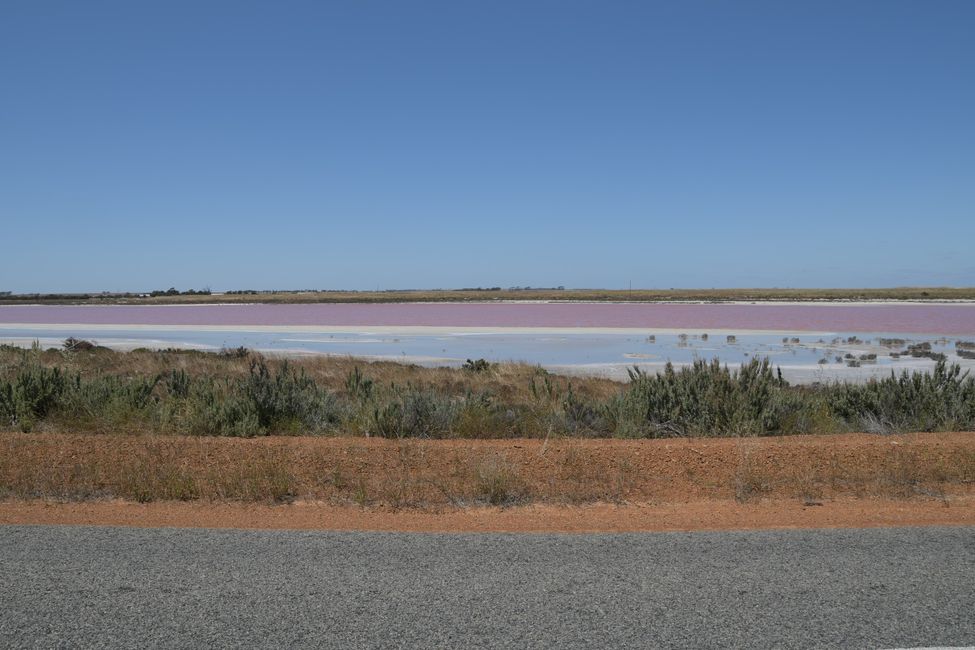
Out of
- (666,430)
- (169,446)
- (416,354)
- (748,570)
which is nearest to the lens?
(748,570)

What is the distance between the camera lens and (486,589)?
493 centimetres

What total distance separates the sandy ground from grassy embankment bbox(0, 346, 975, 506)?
0.87 ft

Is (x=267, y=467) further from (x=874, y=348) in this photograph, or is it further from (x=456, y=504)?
(x=874, y=348)

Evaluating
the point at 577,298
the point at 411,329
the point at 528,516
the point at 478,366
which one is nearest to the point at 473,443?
the point at 528,516

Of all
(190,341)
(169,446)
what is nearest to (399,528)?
(169,446)

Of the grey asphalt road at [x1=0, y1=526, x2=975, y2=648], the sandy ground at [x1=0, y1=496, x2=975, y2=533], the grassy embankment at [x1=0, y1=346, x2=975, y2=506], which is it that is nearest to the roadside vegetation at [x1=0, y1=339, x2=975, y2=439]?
the grassy embankment at [x1=0, y1=346, x2=975, y2=506]

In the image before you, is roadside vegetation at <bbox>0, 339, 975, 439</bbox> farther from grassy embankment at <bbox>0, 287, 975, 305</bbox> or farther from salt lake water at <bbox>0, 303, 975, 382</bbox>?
grassy embankment at <bbox>0, 287, 975, 305</bbox>

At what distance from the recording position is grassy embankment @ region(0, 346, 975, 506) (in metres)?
8.05

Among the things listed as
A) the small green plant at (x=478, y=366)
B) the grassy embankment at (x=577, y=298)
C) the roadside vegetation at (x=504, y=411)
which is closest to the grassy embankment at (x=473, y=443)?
the roadside vegetation at (x=504, y=411)

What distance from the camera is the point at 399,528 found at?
6625mm

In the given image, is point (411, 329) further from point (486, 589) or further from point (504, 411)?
point (486, 589)

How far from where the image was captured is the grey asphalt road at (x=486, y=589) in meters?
4.28

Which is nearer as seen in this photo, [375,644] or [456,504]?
[375,644]

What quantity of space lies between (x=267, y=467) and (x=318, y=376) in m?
12.6
